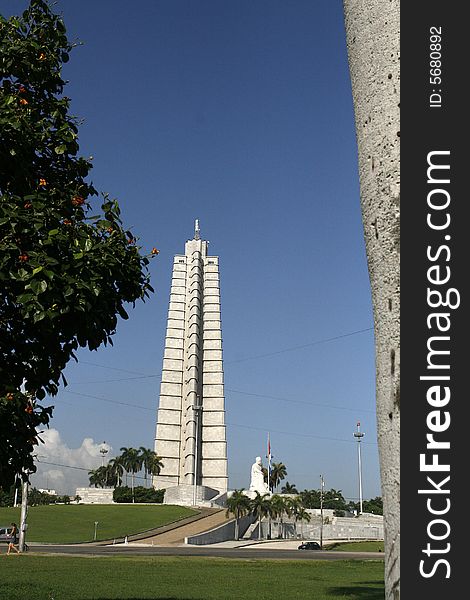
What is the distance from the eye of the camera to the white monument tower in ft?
344

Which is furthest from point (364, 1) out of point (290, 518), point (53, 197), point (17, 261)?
point (290, 518)

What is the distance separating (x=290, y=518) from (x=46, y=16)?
3799 inches

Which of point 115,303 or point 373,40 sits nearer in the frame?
point 373,40

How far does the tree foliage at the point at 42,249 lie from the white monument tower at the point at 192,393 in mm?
95282

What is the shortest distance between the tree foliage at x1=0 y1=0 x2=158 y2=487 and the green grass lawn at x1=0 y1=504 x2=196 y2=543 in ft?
203

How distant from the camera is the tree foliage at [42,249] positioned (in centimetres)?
592

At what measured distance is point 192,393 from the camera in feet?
352

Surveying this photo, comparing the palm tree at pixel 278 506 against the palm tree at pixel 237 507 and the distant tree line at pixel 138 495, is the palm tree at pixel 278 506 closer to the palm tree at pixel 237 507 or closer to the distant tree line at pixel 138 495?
the palm tree at pixel 237 507

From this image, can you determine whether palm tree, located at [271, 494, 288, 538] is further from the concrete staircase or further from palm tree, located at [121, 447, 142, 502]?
palm tree, located at [121, 447, 142, 502]

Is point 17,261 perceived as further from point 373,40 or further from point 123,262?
point 373,40

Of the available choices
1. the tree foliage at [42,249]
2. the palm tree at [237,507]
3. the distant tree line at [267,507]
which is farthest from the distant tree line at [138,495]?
the tree foliage at [42,249]

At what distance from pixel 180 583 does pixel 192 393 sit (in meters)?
86.4

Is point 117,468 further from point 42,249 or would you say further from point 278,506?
point 42,249

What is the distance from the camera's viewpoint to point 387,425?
6.77ft
